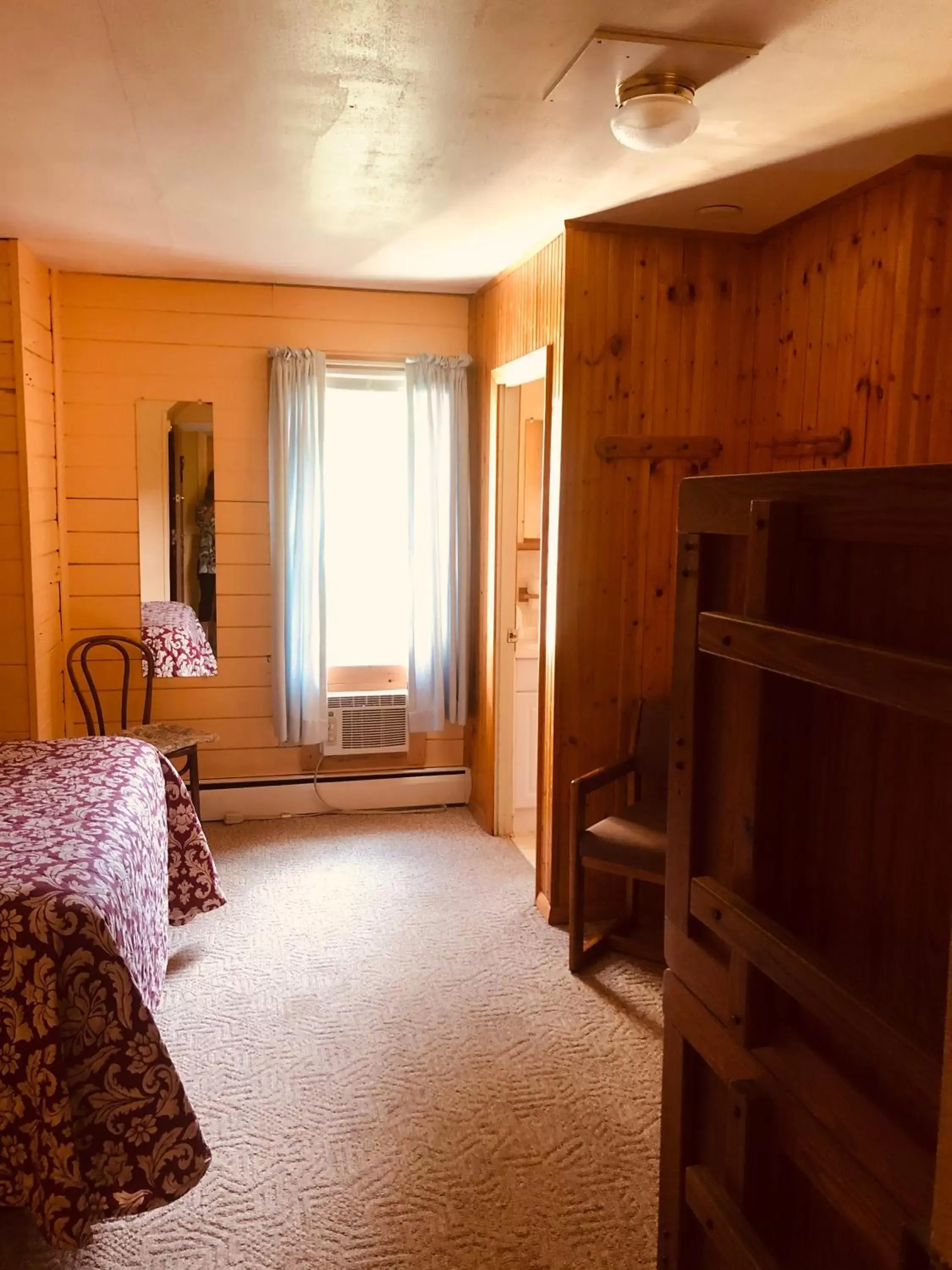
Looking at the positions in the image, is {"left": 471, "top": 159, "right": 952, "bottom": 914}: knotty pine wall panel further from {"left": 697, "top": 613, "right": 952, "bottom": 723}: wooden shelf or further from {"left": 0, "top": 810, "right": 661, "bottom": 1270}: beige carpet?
{"left": 697, "top": 613, "right": 952, "bottom": 723}: wooden shelf

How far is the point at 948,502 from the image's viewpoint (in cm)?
92

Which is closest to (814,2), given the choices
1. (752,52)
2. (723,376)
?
(752,52)

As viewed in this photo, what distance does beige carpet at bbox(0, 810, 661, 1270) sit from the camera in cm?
209

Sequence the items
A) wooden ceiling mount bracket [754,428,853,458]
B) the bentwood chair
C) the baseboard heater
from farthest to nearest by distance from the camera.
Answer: the baseboard heater < the bentwood chair < wooden ceiling mount bracket [754,428,853,458]

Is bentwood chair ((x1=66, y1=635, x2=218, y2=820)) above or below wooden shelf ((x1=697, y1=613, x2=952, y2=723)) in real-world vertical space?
below

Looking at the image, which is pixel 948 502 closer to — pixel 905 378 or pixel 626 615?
pixel 905 378

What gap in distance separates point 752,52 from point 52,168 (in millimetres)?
2097

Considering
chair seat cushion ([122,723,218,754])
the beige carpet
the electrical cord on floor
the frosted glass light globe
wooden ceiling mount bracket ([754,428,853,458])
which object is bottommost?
the beige carpet

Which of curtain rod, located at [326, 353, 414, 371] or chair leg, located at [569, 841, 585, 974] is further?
curtain rod, located at [326, 353, 414, 371]

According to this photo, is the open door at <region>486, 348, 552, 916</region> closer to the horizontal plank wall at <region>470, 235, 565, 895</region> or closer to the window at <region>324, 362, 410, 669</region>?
A: the horizontal plank wall at <region>470, 235, 565, 895</region>

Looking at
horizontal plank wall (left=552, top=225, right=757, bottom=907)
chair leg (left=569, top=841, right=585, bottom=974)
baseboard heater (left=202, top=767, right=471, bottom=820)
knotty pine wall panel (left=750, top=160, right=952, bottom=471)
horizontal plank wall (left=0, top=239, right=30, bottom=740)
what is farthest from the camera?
baseboard heater (left=202, top=767, right=471, bottom=820)

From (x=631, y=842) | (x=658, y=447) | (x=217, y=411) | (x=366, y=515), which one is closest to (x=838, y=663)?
(x=631, y=842)

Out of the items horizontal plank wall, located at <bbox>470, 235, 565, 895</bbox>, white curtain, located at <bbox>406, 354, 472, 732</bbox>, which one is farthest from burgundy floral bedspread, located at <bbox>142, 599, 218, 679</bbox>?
horizontal plank wall, located at <bbox>470, 235, 565, 895</bbox>

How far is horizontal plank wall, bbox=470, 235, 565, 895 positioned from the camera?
139 inches
